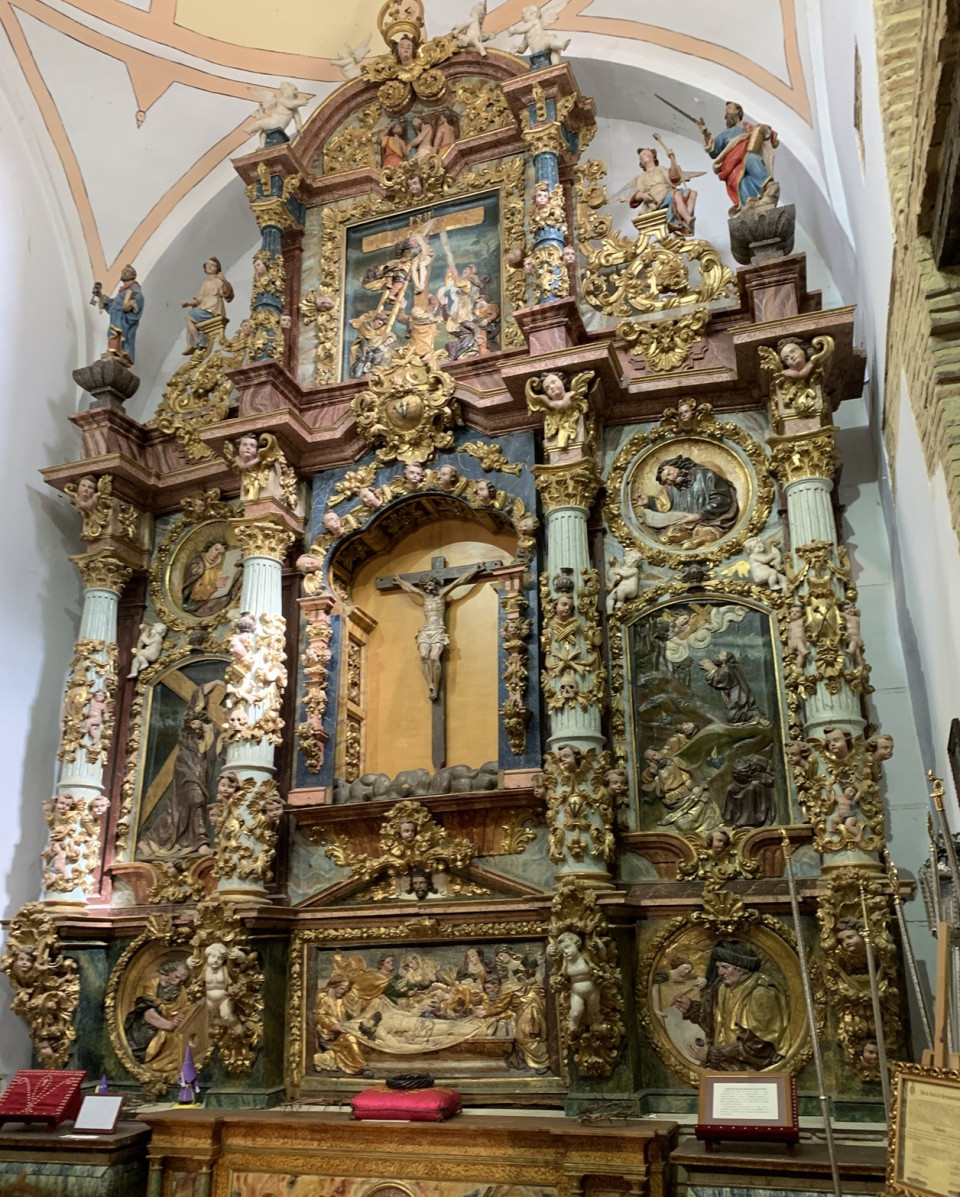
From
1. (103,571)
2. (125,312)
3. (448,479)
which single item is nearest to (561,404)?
(448,479)

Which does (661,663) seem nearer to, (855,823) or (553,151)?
(855,823)

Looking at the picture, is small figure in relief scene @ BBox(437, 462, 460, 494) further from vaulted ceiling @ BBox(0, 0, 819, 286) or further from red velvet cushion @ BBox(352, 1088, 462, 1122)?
red velvet cushion @ BBox(352, 1088, 462, 1122)

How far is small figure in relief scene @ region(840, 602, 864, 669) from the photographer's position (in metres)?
7.54

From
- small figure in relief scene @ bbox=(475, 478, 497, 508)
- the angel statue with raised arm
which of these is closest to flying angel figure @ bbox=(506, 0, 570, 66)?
the angel statue with raised arm

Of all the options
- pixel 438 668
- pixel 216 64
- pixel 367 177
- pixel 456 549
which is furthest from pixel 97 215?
pixel 438 668

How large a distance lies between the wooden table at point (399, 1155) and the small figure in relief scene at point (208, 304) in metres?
7.30

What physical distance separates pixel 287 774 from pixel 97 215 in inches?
267

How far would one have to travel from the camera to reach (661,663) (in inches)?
329

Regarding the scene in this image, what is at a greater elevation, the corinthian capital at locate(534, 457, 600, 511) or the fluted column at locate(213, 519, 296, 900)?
the corinthian capital at locate(534, 457, 600, 511)

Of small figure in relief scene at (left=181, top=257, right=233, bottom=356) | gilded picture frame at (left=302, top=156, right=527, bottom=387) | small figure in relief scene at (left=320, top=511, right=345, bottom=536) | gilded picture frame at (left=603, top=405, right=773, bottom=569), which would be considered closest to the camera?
gilded picture frame at (left=603, top=405, right=773, bottom=569)

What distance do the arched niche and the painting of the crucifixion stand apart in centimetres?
159

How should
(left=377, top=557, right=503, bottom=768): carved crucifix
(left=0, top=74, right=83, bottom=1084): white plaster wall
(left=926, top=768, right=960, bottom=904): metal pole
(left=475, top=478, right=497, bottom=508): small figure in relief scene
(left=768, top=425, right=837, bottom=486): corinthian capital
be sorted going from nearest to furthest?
(left=926, top=768, right=960, bottom=904): metal pole, (left=768, top=425, right=837, bottom=486): corinthian capital, (left=377, top=557, right=503, bottom=768): carved crucifix, (left=475, top=478, right=497, bottom=508): small figure in relief scene, (left=0, top=74, right=83, bottom=1084): white plaster wall

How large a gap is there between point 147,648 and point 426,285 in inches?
171

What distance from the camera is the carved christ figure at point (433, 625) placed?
29.8 ft
